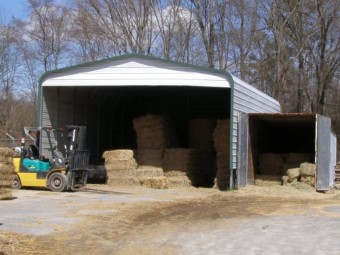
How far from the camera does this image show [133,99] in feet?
95.2

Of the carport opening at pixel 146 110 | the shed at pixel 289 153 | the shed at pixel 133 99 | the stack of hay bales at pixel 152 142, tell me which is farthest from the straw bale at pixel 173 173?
the shed at pixel 133 99

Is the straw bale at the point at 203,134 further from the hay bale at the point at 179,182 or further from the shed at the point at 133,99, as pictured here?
the hay bale at the point at 179,182

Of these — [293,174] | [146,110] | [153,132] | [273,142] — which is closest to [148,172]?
[153,132]

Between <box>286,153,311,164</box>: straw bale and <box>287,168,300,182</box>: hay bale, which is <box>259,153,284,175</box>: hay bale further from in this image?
<box>287,168,300,182</box>: hay bale

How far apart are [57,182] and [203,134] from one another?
330 inches

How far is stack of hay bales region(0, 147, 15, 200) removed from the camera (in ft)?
53.4

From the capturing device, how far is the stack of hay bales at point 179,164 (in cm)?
2297

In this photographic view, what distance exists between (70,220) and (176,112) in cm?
1760

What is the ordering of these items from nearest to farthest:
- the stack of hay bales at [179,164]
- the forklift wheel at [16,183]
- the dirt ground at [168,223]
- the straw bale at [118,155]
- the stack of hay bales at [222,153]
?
1. the dirt ground at [168,223]
2. the forklift wheel at [16,183]
3. the stack of hay bales at [222,153]
4. the straw bale at [118,155]
5. the stack of hay bales at [179,164]

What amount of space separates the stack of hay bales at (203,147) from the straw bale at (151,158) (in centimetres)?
153

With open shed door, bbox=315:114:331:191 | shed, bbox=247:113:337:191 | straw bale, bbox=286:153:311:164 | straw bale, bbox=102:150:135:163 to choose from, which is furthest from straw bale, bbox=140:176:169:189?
open shed door, bbox=315:114:331:191

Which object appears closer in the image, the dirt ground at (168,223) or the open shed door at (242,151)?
the dirt ground at (168,223)

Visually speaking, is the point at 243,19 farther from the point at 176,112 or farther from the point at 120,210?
the point at 120,210

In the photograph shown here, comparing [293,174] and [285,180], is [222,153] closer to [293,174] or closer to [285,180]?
[285,180]
